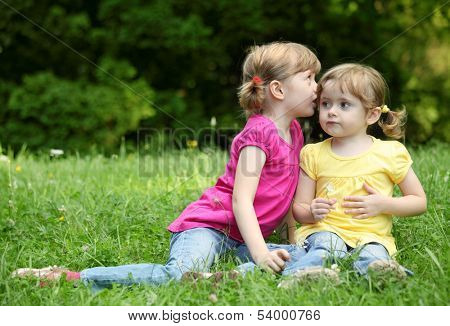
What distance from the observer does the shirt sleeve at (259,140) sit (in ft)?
8.88

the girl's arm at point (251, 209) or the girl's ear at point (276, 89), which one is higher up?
the girl's ear at point (276, 89)

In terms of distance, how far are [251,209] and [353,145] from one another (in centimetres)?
52

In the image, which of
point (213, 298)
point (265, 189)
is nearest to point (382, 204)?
point (265, 189)

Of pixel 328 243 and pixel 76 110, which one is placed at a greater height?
pixel 76 110

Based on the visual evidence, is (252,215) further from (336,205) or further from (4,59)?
(4,59)

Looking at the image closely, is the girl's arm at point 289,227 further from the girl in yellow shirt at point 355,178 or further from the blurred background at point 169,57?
the blurred background at point 169,57

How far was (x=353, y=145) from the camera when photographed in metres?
2.66

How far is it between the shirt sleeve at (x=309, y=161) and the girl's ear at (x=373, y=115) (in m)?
0.28

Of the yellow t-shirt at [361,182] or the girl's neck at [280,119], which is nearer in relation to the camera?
the yellow t-shirt at [361,182]

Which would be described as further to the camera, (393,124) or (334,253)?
(393,124)

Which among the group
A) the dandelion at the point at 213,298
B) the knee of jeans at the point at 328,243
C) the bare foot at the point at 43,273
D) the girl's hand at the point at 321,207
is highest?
the girl's hand at the point at 321,207
